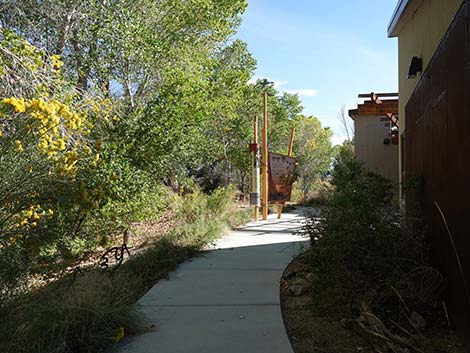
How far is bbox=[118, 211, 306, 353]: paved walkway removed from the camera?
414 cm

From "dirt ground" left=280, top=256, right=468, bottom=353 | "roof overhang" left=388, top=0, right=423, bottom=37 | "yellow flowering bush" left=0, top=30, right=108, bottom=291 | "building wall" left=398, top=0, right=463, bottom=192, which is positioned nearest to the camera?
"dirt ground" left=280, top=256, right=468, bottom=353

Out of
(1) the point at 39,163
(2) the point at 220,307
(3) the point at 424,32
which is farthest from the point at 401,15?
(1) the point at 39,163

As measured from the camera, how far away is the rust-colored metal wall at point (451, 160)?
3.79 meters

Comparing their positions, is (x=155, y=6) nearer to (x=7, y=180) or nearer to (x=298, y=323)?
(x=7, y=180)

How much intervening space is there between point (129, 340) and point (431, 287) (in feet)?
9.34

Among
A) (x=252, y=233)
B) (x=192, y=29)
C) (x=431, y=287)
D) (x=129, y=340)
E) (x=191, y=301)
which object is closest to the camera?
(x=129, y=340)

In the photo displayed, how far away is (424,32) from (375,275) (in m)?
4.02

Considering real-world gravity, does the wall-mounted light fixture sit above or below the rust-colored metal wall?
above

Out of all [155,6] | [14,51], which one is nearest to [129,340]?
[14,51]

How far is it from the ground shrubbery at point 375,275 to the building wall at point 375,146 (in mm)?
11218

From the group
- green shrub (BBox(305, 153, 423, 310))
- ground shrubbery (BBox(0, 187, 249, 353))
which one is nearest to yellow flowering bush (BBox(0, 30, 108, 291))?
ground shrubbery (BBox(0, 187, 249, 353))

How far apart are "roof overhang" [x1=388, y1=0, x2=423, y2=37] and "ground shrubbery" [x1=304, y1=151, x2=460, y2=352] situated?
4137 millimetres

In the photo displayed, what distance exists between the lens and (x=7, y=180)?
5688mm

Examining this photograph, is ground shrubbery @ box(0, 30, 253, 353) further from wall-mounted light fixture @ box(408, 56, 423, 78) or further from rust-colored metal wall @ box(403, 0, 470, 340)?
wall-mounted light fixture @ box(408, 56, 423, 78)
